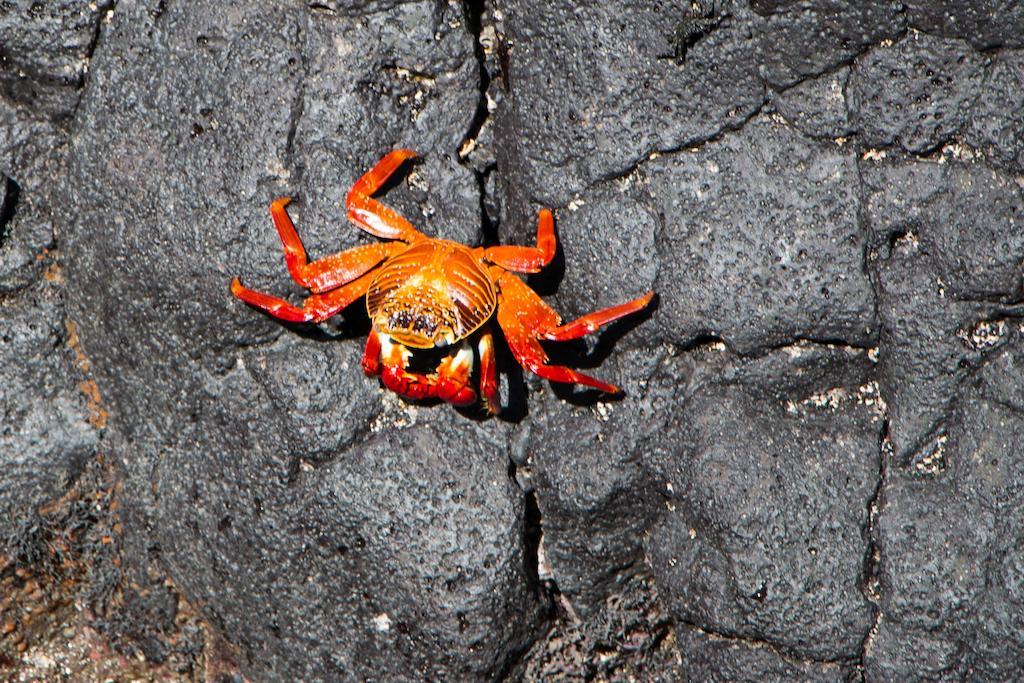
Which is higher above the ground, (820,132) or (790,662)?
(820,132)

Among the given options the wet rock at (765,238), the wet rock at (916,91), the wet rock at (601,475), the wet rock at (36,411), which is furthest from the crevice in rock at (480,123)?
the wet rock at (36,411)

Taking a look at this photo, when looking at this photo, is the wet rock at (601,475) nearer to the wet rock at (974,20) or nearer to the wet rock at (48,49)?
the wet rock at (974,20)

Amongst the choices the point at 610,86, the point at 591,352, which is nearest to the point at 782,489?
the point at 591,352

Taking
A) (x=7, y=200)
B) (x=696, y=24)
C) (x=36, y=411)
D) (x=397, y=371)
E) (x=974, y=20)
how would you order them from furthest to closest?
1. (x=36, y=411)
2. (x=7, y=200)
3. (x=397, y=371)
4. (x=696, y=24)
5. (x=974, y=20)

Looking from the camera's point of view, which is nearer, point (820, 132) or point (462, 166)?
point (820, 132)

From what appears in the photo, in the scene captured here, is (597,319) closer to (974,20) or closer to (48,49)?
(974,20)

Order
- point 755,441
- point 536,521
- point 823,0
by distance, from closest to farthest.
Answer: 1. point 823,0
2. point 755,441
3. point 536,521

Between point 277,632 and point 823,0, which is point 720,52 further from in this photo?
point 277,632

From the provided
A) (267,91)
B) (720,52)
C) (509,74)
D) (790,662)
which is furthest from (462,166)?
(790,662)
